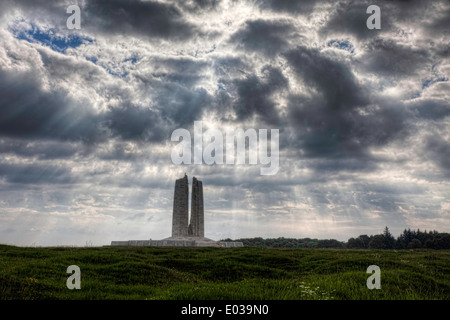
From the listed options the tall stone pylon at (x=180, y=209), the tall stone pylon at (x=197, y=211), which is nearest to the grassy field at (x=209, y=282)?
the tall stone pylon at (x=180, y=209)

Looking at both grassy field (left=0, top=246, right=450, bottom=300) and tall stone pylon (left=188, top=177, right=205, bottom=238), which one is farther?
tall stone pylon (left=188, top=177, right=205, bottom=238)

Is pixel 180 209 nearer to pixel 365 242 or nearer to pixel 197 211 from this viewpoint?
pixel 197 211

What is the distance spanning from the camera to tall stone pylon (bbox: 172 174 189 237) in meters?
64.5

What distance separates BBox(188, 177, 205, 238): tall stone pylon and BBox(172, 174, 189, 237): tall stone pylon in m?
2.84

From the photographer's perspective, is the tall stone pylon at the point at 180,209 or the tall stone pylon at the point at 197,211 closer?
the tall stone pylon at the point at 180,209

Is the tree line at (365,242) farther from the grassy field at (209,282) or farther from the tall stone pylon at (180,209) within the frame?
the grassy field at (209,282)

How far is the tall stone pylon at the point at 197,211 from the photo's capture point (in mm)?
68250

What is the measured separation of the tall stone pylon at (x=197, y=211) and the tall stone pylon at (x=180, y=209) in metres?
2.84

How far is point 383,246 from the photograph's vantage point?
8169 cm

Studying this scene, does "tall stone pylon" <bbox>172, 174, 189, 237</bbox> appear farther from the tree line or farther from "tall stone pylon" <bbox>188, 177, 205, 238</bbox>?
the tree line

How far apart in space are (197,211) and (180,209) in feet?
17.0

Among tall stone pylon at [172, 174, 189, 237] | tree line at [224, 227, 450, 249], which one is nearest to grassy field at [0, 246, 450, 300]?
tall stone pylon at [172, 174, 189, 237]
